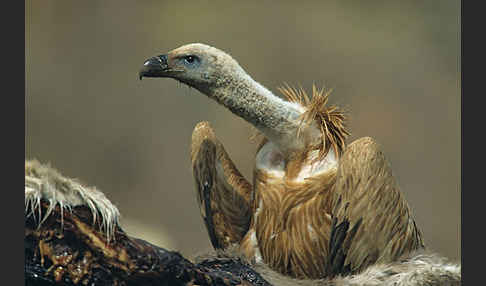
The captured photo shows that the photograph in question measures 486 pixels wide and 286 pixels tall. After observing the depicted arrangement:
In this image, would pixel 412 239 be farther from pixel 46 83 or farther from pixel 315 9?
pixel 46 83

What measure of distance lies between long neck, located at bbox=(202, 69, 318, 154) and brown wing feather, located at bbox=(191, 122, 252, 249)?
0.24 m

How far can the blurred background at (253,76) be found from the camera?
7.70 ft

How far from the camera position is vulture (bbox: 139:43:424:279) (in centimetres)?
178

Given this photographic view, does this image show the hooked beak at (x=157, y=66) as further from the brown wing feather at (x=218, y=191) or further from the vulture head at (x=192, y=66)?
the brown wing feather at (x=218, y=191)

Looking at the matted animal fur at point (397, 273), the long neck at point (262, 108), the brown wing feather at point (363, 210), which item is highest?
the long neck at point (262, 108)

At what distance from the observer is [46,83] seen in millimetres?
2303

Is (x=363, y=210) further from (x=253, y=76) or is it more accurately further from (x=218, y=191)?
(x=253, y=76)

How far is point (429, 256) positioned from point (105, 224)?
0.98 meters

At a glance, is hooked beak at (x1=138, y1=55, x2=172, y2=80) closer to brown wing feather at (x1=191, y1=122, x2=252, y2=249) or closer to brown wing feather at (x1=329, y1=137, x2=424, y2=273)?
brown wing feather at (x1=191, y1=122, x2=252, y2=249)

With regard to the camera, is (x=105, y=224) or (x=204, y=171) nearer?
(x=105, y=224)

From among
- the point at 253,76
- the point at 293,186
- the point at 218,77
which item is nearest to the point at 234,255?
the point at 293,186

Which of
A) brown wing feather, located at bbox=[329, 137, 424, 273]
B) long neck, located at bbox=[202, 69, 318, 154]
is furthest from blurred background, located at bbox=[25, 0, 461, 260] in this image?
brown wing feather, located at bbox=[329, 137, 424, 273]

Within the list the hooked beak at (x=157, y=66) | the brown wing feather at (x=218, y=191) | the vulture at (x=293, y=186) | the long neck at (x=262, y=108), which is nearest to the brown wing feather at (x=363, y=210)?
the vulture at (x=293, y=186)

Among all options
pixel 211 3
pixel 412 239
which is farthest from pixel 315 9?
pixel 412 239
